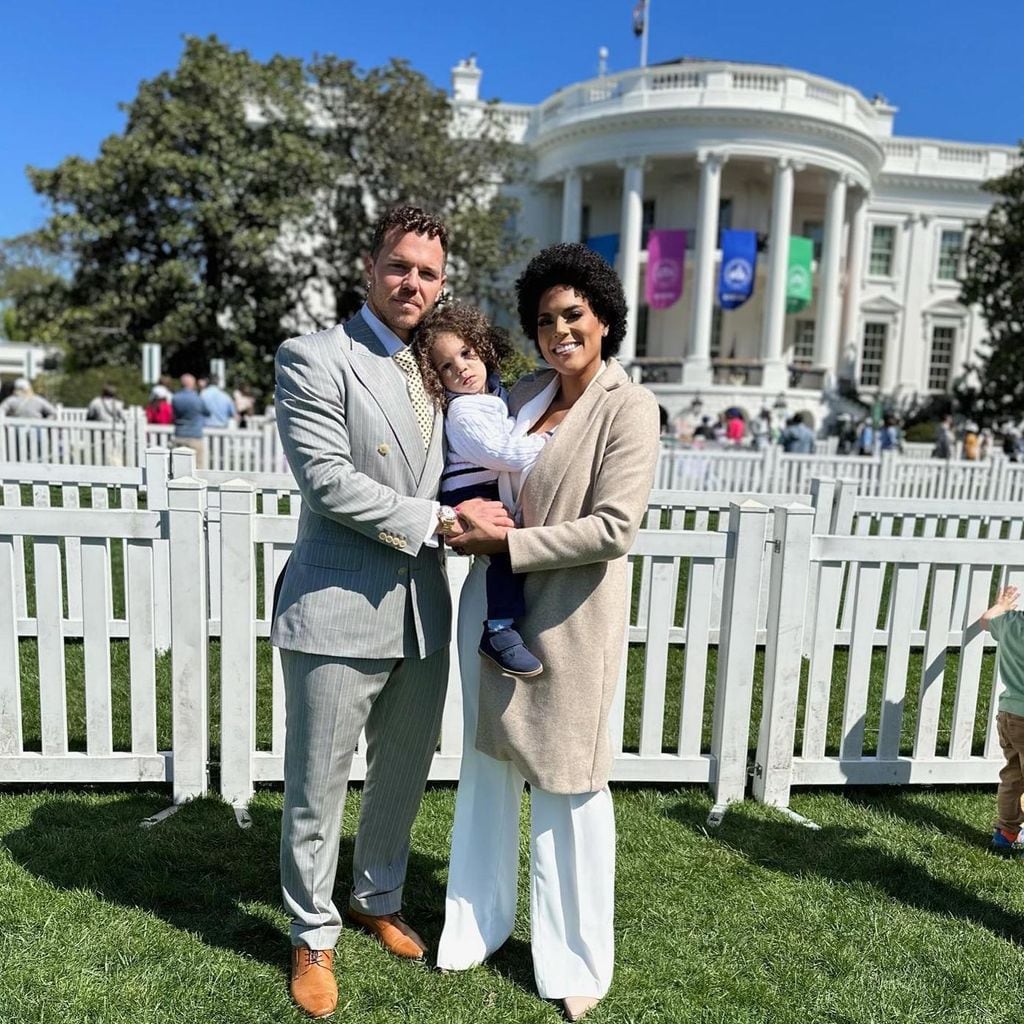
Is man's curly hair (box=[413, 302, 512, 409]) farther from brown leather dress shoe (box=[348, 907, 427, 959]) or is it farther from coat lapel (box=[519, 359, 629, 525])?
brown leather dress shoe (box=[348, 907, 427, 959])

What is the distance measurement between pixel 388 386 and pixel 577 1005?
1877 mm

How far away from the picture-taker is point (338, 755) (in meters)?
2.71

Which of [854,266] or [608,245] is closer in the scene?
[608,245]

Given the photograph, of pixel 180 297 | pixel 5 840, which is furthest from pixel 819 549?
pixel 180 297

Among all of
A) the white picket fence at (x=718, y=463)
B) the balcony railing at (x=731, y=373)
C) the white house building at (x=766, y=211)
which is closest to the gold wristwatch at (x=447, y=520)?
the white picket fence at (x=718, y=463)

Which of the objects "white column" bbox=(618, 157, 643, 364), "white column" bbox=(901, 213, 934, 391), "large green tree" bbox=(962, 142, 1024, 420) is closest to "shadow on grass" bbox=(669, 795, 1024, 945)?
"large green tree" bbox=(962, 142, 1024, 420)

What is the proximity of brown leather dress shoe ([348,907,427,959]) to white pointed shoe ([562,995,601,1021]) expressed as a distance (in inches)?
19.8

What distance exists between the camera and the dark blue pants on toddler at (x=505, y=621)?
2541mm

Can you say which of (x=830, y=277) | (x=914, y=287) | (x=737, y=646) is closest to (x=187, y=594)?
(x=737, y=646)

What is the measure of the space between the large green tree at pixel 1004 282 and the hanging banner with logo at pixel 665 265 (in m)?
8.55

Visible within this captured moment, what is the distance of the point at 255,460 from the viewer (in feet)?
40.5

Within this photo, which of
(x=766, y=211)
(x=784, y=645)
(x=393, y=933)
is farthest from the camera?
(x=766, y=211)

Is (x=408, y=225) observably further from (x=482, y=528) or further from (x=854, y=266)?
(x=854, y=266)

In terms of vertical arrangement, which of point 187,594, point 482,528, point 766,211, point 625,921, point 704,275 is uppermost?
point 766,211
